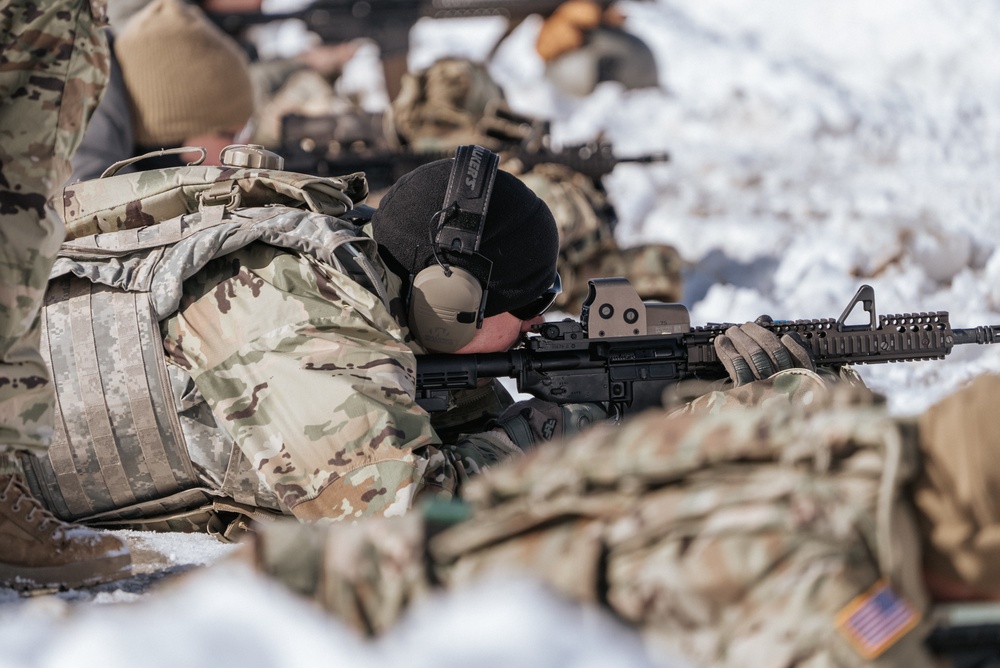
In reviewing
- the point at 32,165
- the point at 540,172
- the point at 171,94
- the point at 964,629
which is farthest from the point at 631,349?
the point at 540,172

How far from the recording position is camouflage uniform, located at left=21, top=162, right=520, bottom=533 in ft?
7.68

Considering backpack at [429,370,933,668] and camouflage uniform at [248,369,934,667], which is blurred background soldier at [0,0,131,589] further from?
backpack at [429,370,933,668]

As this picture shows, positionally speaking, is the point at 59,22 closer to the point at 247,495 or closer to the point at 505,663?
the point at 247,495

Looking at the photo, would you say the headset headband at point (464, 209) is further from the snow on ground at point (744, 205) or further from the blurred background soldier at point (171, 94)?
the blurred background soldier at point (171, 94)

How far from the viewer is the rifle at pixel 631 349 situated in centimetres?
319

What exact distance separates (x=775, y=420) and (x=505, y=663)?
40cm

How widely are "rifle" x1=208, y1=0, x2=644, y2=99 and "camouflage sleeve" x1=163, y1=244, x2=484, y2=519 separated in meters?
10.2

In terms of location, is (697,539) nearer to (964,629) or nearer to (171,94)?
(964,629)

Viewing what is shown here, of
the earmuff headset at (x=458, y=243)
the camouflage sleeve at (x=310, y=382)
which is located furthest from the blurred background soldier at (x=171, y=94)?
the camouflage sleeve at (x=310, y=382)

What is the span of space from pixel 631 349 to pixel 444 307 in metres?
0.73

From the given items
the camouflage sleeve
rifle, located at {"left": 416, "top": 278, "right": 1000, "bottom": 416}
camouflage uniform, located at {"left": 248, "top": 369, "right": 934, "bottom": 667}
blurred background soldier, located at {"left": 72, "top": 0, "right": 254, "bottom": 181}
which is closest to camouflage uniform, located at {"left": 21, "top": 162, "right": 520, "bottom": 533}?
the camouflage sleeve

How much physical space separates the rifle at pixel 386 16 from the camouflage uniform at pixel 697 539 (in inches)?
449

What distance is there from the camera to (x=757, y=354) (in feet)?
10.1

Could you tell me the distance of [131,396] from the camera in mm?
2494
